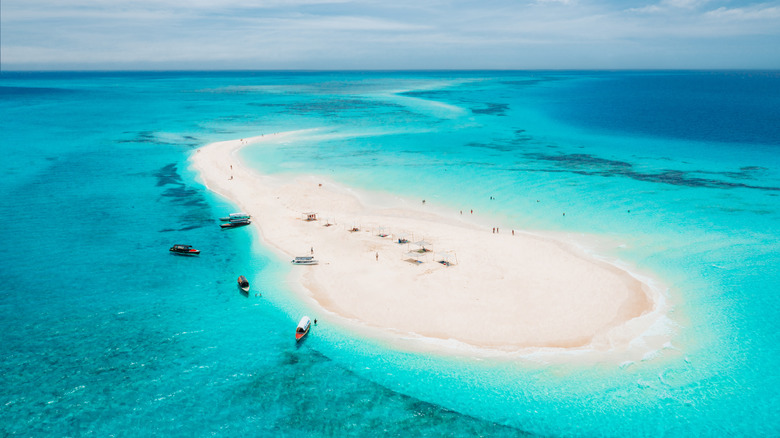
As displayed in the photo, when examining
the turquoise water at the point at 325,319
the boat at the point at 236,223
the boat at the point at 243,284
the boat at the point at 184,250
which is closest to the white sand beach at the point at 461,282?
the boat at the point at 236,223

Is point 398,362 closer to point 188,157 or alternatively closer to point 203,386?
point 203,386

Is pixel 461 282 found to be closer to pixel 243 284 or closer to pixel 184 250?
pixel 243 284

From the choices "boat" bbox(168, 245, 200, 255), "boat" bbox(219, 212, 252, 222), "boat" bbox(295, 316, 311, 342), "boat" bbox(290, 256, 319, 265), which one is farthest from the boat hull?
"boat" bbox(295, 316, 311, 342)

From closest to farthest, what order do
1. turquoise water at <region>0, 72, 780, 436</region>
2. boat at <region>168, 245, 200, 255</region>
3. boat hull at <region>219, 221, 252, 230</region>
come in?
turquoise water at <region>0, 72, 780, 436</region> < boat at <region>168, 245, 200, 255</region> < boat hull at <region>219, 221, 252, 230</region>

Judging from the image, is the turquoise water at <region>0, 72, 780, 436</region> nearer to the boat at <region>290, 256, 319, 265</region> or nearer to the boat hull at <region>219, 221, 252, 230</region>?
the boat at <region>290, 256, 319, 265</region>

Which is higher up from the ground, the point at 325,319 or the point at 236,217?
the point at 236,217

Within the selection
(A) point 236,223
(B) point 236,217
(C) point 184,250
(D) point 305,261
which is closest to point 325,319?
(D) point 305,261
